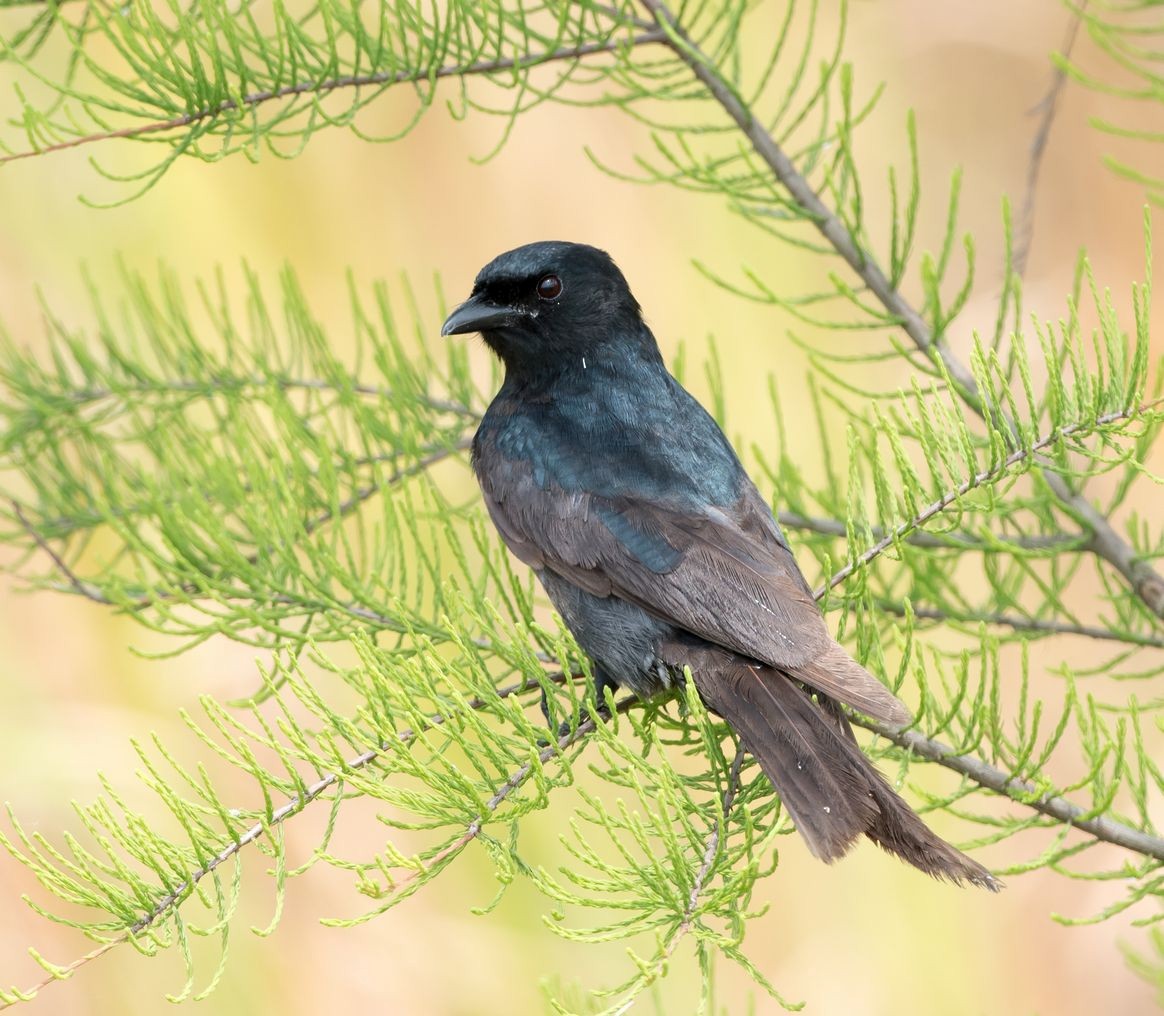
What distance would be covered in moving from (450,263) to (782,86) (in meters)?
1.31

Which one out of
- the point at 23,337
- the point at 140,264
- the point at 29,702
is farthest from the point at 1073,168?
the point at 29,702

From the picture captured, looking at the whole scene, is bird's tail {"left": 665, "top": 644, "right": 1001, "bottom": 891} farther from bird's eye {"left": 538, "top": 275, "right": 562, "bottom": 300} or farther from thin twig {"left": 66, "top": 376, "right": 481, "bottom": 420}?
bird's eye {"left": 538, "top": 275, "right": 562, "bottom": 300}

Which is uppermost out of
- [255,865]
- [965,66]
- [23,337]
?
[23,337]

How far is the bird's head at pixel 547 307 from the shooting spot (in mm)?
2863

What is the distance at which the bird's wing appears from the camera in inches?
80.7

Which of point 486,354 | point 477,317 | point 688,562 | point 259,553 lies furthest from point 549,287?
point 486,354

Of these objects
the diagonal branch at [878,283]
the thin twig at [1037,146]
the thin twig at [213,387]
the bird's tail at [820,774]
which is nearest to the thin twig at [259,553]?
the thin twig at [213,387]

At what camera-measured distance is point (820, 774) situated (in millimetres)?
1818

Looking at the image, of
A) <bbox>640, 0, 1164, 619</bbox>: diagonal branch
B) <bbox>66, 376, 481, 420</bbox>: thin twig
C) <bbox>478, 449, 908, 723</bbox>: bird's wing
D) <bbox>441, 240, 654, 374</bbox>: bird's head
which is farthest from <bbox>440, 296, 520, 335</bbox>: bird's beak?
<bbox>640, 0, 1164, 619</bbox>: diagonal branch

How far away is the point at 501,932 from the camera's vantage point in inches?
134

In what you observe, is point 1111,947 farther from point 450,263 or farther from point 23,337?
point 23,337

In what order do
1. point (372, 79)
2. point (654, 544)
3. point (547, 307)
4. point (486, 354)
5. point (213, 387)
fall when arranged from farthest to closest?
point (486, 354) < point (547, 307) < point (213, 387) < point (654, 544) < point (372, 79)

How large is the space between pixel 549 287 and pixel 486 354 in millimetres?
1405

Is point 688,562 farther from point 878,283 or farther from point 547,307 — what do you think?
point 547,307
